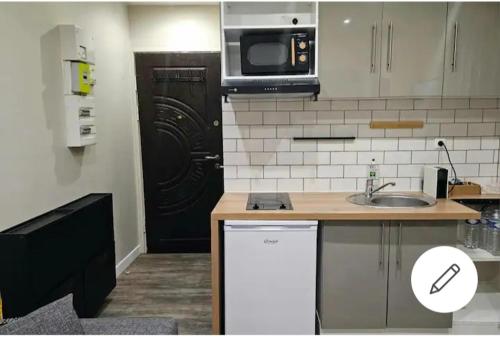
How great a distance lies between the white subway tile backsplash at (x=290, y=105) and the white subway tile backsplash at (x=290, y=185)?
517 millimetres

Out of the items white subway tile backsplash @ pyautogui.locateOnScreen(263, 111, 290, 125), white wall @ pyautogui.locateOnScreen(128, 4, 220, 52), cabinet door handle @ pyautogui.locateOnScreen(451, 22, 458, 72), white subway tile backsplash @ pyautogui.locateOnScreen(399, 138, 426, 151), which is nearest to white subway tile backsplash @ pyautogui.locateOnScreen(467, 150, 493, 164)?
white subway tile backsplash @ pyautogui.locateOnScreen(399, 138, 426, 151)

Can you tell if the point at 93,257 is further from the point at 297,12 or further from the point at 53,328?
the point at 297,12

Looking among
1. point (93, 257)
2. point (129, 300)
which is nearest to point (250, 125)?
Answer: point (93, 257)

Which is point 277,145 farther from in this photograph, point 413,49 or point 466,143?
point 466,143

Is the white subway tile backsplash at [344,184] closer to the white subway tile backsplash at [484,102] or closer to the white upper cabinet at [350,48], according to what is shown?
the white upper cabinet at [350,48]

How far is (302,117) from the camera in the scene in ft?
8.97

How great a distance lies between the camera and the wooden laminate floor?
2797 mm

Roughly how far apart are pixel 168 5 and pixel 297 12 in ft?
5.76

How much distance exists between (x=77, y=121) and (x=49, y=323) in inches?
67.2

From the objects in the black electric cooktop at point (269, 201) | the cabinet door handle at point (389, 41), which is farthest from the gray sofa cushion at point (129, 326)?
the cabinet door handle at point (389, 41)

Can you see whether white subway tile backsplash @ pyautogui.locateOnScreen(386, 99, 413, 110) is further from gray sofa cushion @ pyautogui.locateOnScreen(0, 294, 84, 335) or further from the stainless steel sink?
gray sofa cushion @ pyautogui.locateOnScreen(0, 294, 84, 335)

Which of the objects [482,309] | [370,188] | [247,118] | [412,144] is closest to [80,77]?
[247,118]

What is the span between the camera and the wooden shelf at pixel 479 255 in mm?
2361

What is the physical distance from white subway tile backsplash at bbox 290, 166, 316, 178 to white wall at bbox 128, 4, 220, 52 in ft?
5.72
